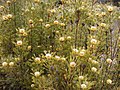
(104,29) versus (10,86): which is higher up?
(104,29)

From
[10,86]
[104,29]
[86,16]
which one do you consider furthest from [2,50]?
[104,29]

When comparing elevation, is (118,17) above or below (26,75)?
above

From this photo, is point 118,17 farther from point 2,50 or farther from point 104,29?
point 2,50

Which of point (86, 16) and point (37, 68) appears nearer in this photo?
point (37, 68)

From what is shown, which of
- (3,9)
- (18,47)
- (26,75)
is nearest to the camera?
(18,47)

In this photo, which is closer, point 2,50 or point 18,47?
point 18,47

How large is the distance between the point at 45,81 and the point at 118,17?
891 mm

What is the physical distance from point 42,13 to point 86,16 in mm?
415

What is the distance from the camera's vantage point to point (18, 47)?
2188mm

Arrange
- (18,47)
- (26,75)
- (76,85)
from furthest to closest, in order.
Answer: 1. (26,75)
2. (18,47)
3. (76,85)

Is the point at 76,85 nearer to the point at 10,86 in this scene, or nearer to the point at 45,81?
the point at 45,81

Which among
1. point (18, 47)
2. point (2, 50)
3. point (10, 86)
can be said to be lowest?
point (10, 86)

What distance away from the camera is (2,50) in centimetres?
275

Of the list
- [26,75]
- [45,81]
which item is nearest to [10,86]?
[26,75]
